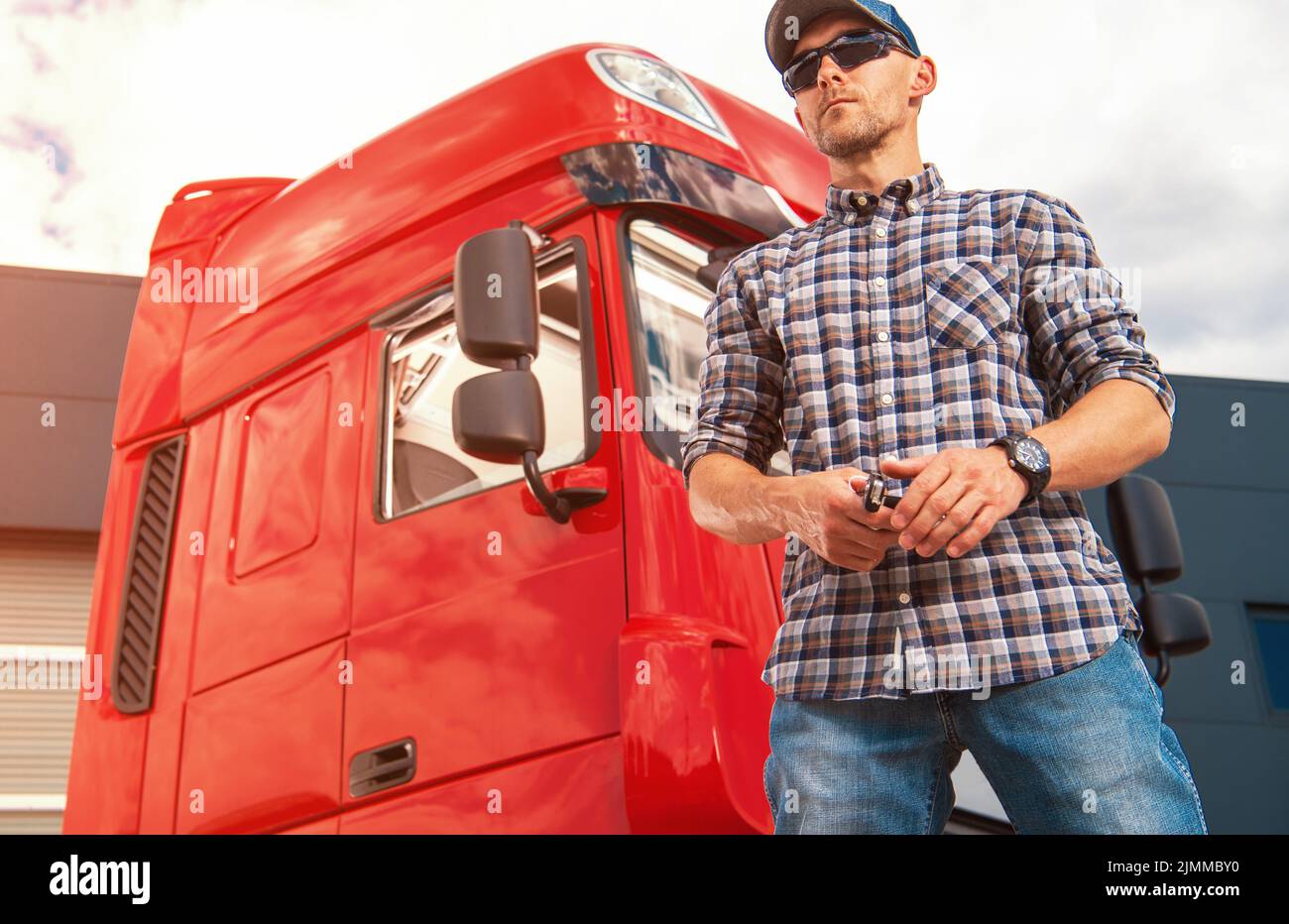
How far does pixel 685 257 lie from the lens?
278cm

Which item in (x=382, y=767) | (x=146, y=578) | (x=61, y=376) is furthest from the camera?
(x=61, y=376)

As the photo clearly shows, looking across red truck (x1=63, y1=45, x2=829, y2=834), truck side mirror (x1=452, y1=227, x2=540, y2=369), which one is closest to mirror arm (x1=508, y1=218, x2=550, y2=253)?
red truck (x1=63, y1=45, x2=829, y2=834)

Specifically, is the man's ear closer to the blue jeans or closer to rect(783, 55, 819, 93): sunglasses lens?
rect(783, 55, 819, 93): sunglasses lens

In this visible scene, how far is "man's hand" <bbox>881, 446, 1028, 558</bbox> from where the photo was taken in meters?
1.26

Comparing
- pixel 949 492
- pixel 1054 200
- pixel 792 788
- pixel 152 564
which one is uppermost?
pixel 152 564

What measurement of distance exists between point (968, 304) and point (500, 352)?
3.62ft

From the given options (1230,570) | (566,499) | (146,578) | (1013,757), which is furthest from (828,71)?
(1230,570)

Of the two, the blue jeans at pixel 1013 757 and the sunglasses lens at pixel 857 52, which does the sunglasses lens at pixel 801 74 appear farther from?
the blue jeans at pixel 1013 757

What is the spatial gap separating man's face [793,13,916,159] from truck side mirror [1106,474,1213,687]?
1.43 metres

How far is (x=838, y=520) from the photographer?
1323mm

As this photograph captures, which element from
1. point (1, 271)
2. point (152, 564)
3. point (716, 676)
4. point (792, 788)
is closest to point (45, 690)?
point (1, 271)

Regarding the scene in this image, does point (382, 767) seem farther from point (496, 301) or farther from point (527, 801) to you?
point (496, 301)
